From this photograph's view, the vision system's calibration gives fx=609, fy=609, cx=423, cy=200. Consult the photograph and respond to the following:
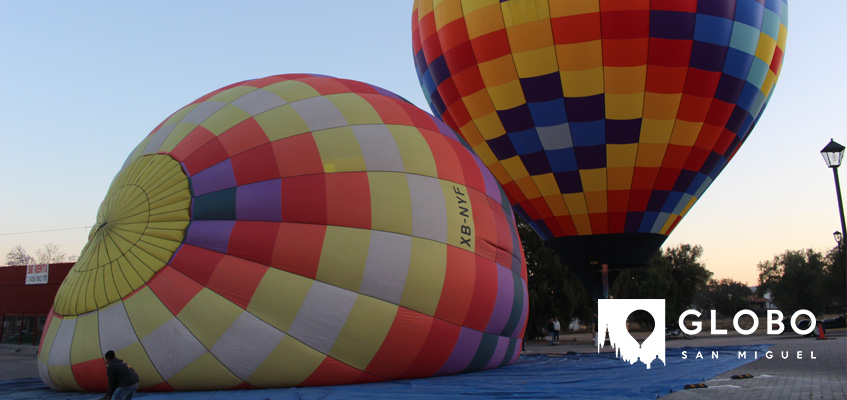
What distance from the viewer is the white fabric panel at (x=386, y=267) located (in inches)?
240

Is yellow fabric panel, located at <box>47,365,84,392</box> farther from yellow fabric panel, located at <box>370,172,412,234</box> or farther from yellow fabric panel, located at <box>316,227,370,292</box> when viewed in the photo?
yellow fabric panel, located at <box>370,172,412,234</box>

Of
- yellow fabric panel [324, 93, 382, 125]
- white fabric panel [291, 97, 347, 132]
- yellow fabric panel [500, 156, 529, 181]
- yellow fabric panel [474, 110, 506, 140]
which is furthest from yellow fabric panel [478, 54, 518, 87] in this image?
white fabric panel [291, 97, 347, 132]

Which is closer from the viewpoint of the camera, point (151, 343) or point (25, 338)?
point (151, 343)

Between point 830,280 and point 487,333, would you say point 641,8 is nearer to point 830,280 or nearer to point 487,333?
point 487,333

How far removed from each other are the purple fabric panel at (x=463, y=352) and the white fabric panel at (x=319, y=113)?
273cm

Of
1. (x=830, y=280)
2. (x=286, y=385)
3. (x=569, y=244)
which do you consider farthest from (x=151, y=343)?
(x=830, y=280)

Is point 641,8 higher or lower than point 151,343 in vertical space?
higher

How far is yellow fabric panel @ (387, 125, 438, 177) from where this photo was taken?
6852 millimetres

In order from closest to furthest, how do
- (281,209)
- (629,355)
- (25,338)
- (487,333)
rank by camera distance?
(281,209) → (487,333) → (629,355) → (25,338)

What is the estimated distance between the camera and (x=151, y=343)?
18.5 feet

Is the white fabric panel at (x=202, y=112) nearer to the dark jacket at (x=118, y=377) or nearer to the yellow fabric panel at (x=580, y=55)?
the dark jacket at (x=118, y=377)

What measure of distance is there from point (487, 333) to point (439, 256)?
1322 mm

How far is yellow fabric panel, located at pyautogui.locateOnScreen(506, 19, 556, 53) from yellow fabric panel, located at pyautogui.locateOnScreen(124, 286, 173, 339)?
25.5 feet

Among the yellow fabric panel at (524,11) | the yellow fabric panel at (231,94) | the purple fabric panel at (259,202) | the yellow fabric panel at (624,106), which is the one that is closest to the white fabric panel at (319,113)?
the yellow fabric panel at (231,94)
